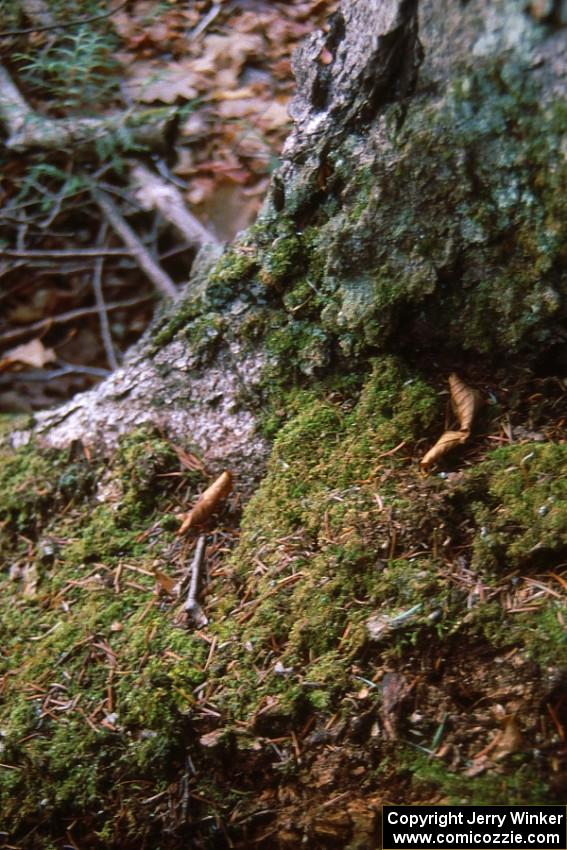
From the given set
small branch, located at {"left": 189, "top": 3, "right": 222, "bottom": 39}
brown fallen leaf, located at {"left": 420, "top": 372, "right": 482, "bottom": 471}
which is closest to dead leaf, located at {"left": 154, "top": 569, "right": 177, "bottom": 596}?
brown fallen leaf, located at {"left": 420, "top": 372, "right": 482, "bottom": 471}

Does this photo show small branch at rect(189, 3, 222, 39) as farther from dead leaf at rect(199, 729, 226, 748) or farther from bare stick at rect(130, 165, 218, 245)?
dead leaf at rect(199, 729, 226, 748)

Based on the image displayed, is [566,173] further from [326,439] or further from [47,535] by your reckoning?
[47,535]

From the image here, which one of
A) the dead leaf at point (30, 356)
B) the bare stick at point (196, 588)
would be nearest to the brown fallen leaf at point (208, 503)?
the bare stick at point (196, 588)

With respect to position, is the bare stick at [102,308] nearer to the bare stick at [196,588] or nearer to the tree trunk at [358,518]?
the tree trunk at [358,518]

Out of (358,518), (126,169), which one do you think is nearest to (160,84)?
(126,169)

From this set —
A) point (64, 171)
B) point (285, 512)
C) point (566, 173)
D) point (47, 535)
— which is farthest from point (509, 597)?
point (64, 171)

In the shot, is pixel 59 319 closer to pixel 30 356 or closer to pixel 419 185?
pixel 30 356
